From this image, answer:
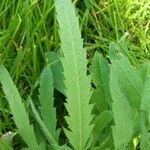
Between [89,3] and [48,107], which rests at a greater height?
[89,3]

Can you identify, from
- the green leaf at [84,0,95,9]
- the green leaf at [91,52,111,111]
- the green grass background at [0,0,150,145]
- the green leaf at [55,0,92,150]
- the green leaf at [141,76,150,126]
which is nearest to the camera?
the green leaf at [55,0,92,150]

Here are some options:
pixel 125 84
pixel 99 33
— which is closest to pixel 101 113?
pixel 125 84

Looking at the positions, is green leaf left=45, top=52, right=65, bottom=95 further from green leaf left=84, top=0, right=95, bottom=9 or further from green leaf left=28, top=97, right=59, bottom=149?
green leaf left=84, top=0, right=95, bottom=9

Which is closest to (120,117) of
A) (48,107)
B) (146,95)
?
(146,95)

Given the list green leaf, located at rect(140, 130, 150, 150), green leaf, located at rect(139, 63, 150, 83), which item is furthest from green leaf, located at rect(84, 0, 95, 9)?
green leaf, located at rect(140, 130, 150, 150)

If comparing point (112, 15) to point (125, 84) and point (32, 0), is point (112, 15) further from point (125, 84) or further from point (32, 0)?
point (125, 84)

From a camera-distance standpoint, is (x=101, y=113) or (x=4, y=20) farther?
(x=4, y=20)

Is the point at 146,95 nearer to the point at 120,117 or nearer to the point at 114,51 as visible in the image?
the point at 120,117
